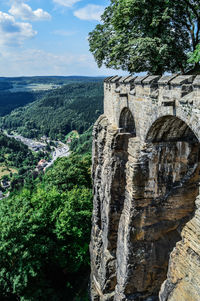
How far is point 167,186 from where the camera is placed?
34.2ft

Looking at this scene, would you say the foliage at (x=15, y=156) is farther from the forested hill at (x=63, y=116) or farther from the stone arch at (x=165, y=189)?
the stone arch at (x=165, y=189)

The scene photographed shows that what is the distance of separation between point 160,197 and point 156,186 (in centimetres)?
62

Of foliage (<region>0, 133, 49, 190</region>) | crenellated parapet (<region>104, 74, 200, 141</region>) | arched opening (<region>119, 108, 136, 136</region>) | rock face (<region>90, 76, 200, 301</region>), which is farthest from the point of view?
foliage (<region>0, 133, 49, 190</region>)

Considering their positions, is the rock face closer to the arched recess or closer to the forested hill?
the arched recess

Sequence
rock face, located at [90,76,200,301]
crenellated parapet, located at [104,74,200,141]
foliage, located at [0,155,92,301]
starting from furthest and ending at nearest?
foliage, located at [0,155,92,301], rock face, located at [90,76,200,301], crenellated parapet, located at [104,74,200,141]

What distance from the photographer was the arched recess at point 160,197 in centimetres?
967

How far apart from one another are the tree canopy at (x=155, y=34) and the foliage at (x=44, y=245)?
14.2 metres

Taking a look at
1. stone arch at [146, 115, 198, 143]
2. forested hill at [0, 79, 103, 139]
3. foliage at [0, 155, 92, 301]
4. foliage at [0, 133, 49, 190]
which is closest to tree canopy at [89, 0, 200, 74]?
stone arch at [146, 115, 198, 143]

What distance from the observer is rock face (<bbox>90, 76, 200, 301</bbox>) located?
736 cm

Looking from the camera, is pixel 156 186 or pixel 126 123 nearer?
Answer: pixel 156 186

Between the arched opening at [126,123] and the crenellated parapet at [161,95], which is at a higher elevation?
the crenellated parapet at [161,95]

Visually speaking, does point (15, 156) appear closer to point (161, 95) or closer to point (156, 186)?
point (156, 186)

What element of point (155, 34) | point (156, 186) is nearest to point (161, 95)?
point (156, 186)

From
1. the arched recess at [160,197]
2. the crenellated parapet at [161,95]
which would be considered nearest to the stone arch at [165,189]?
the arched recess at [160,197]
